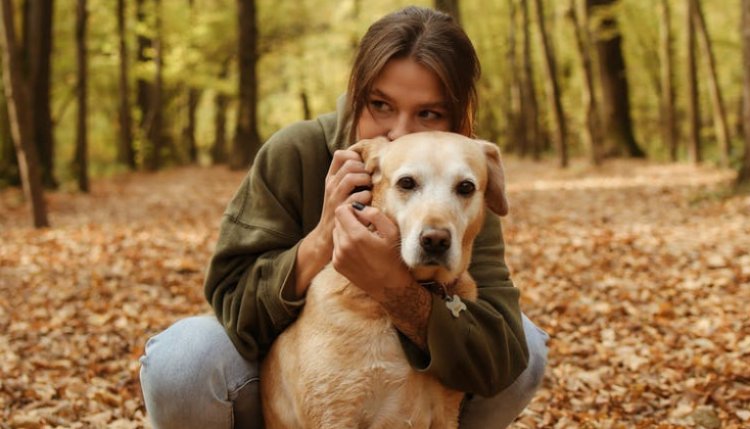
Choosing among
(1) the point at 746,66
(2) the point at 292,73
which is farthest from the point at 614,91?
(2) the point at 292,73

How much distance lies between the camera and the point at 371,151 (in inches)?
94.0

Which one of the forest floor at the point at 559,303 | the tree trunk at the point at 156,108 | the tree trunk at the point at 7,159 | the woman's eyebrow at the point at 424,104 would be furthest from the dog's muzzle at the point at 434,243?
the tree trunk at the point at 156,108

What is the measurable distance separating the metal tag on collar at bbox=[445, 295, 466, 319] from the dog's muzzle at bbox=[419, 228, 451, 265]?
0.89 ft

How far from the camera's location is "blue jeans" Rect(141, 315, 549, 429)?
99.3 inches

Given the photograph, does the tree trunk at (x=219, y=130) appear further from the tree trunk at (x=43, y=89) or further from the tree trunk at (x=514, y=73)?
the tree trunk at (x=43, y=89)

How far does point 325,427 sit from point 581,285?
14.7ft

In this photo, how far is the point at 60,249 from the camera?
25.7 feet

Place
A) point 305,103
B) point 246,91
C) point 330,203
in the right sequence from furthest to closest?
point 305,103 < point 246,91 < point 330,203

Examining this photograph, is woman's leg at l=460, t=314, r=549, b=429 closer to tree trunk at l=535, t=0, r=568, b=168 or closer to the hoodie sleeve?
the hoodie sleeve

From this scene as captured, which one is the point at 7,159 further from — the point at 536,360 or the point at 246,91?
the point at 536,360

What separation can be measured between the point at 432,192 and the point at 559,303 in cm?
385

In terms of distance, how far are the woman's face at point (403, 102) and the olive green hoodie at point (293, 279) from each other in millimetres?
188

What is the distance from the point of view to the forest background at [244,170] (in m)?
4.22

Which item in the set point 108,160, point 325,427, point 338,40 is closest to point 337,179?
point 325,427
